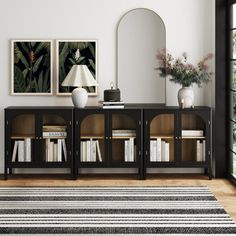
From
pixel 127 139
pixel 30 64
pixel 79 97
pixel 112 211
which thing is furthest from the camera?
pixel 30 64

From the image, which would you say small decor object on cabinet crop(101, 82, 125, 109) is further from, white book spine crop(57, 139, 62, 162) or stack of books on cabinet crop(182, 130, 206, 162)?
stack of books on cabinet crop(182, 130, 206, 162)

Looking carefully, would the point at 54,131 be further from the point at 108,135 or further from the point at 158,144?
the point at 158,144

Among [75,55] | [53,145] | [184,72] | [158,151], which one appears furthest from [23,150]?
[184,72]

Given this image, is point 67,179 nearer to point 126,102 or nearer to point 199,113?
point 126,102

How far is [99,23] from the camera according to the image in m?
6.69

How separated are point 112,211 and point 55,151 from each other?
1.61m

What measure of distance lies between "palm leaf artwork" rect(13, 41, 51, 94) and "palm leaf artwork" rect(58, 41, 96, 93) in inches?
5.5

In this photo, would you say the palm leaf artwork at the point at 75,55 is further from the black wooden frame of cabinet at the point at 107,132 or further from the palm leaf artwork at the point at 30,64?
the black wooden frame of cabinet at the point at 107,132

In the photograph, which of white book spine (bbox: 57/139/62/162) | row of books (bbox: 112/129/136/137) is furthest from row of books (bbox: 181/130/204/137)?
white book spine (bbox: 57/139/62/162)

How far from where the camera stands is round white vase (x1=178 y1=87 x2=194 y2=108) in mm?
6461

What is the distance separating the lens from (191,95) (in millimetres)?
6512

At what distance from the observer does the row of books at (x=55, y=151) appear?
255 inches

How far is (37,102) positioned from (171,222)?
8.56 ft

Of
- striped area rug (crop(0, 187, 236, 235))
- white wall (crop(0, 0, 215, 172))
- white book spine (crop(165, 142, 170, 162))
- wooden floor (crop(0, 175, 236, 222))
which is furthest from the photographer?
white wall (crop(0, 0, 215, 172))
